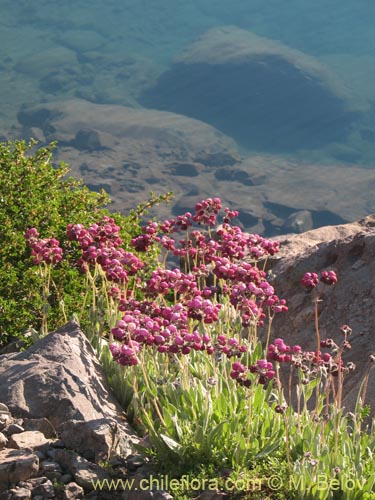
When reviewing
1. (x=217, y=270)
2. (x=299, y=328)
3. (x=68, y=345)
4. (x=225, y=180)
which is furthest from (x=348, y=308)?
(x=225, y=180)

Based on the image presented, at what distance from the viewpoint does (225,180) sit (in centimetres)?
16375

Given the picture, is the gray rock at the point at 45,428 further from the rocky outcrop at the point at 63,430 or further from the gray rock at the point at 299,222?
the gray rock at the point at 299,222

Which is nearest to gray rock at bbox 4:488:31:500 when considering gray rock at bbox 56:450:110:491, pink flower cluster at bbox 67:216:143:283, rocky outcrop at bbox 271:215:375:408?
gray rock at bbox 56:450:110:491

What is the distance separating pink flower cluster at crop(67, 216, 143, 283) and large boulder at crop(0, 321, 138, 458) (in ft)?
2.65

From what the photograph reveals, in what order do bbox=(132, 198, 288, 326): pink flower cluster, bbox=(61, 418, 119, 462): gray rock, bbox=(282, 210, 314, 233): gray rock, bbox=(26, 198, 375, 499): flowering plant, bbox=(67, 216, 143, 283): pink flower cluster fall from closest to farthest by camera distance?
bbox=(26, 198, 375, 499): flowering plant, bbox=(61, 418, 119, 462): gray rock, bbox=(132, 198, 288, 326): pink flower cluster, bbox=(67, 216, 143, 283): pink flower cluster, bbox=(282, 210, 314, 233): gray rock

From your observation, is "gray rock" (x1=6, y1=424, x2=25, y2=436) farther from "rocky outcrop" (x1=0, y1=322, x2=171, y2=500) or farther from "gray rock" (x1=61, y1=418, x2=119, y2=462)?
"gray rock" (x1=61, y1=418, x2=119, y2=462)

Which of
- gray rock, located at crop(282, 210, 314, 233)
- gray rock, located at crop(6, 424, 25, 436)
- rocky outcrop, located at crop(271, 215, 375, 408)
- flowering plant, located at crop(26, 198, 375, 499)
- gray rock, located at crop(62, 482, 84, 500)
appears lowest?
gray rock, located at crop(282, 210, 314, 233)

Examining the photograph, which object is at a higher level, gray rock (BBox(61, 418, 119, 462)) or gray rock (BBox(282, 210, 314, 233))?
gray rock (BBox(61, 418, 119, 462))

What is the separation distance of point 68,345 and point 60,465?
1.64m

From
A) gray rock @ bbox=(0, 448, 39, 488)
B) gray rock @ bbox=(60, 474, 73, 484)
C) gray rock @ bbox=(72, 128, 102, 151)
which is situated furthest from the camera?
gray rock @ bbox=(72, 128, 102, 151)

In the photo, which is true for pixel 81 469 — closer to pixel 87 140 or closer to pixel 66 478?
pixel 66 478

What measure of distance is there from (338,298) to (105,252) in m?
3.27

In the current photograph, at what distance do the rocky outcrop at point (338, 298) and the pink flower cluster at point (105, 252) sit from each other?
7.74ft

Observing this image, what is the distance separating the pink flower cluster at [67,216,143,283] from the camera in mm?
7031
